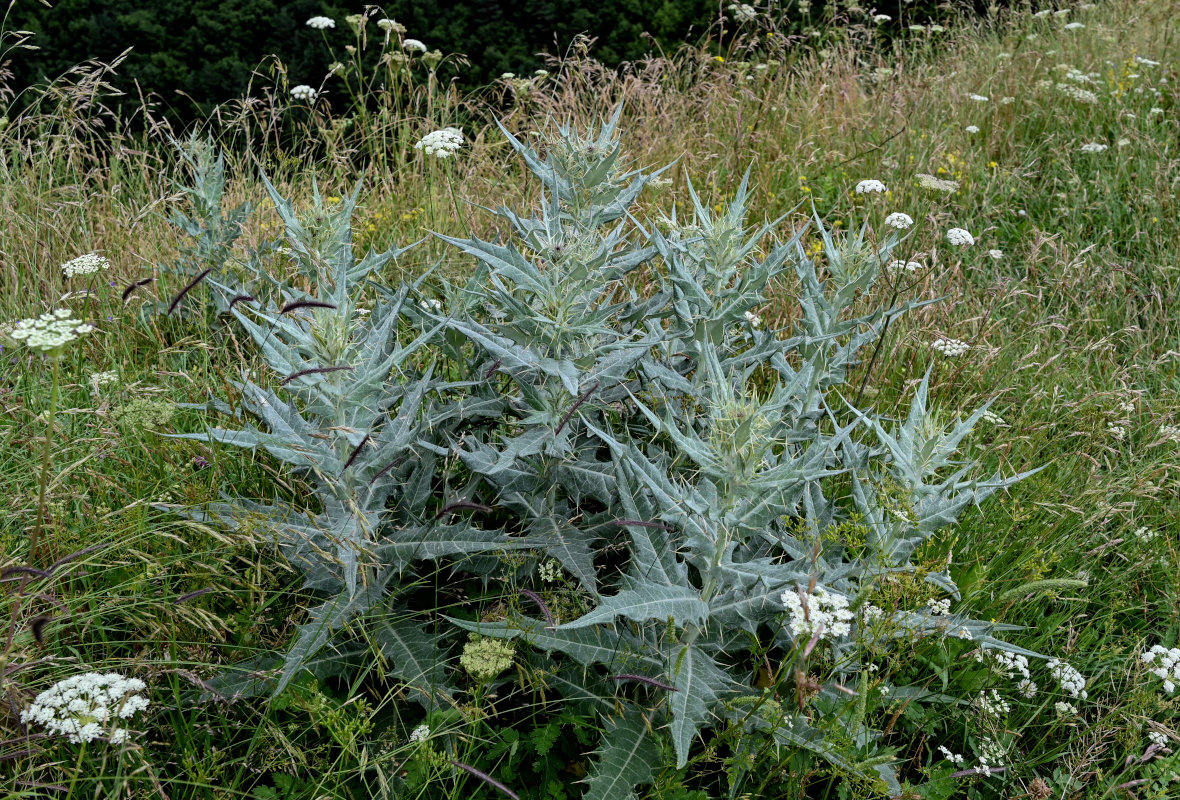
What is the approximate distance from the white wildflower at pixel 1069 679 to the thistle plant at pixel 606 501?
234 millimetres

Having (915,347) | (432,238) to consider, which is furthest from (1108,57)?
(432,238)

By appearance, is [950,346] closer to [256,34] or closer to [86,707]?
[86,707]

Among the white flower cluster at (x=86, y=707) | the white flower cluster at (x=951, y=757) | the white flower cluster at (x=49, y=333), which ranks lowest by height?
the white flower cluster at (x=951, y=757)

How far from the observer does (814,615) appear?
4.94 ft

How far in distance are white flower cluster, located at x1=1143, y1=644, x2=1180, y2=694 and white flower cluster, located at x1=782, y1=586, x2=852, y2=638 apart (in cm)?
89

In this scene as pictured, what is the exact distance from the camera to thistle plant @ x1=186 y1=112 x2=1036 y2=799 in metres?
1.68

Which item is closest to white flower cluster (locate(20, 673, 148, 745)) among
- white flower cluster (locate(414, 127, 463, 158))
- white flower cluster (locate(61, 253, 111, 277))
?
white flower cluster (locate(61, 253, 111, 277))

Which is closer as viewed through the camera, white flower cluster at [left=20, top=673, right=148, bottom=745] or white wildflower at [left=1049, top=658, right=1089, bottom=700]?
white flower cluster at [left=20, top=673, right=148, bottom=745]

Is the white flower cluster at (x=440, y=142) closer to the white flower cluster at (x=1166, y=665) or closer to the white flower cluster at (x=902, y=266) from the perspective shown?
the white flower cluster at (x=902, y=266)

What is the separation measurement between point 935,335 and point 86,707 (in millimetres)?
2989

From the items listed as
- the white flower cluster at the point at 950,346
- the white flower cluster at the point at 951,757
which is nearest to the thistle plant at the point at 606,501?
the white flower cluster at the point at 951,757

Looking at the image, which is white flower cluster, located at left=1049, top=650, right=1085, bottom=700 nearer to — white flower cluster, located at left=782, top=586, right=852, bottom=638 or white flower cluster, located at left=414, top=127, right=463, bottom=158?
white flower cluster, located at left=782, top=586, right=852, bottom=638

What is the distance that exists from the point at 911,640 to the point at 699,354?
32.8 inches

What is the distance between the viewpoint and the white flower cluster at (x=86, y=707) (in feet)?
4.75
